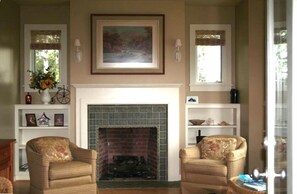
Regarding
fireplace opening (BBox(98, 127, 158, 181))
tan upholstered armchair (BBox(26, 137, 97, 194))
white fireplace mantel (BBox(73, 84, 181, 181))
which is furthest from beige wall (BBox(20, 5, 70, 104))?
tan upholstered armchair (BBox(26, 137, 97, 194))

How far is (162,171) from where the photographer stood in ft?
20.3

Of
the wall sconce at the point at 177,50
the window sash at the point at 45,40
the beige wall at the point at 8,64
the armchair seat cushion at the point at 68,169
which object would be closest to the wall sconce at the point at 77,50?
the window sash at the point at 45,40

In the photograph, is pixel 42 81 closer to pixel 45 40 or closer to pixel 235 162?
pixel 45 40

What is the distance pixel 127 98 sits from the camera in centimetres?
613

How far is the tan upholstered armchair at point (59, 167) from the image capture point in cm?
486

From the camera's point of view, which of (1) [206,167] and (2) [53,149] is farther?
(2) [53,149]

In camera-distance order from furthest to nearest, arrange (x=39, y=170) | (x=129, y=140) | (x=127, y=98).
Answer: (x=129, y=140) < (x=127, y=98) < (x=39, y=170)

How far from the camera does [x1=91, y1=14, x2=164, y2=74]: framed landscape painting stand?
20.2ft

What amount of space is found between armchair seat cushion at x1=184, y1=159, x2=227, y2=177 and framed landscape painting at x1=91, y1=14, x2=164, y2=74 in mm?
1626

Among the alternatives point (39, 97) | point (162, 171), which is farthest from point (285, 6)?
point (39, 97)

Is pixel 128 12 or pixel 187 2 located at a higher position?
pixel 187 2

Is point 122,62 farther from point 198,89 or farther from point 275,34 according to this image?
point 275,34

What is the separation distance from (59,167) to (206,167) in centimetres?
186

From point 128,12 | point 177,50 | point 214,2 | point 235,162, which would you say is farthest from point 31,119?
point 214,2
